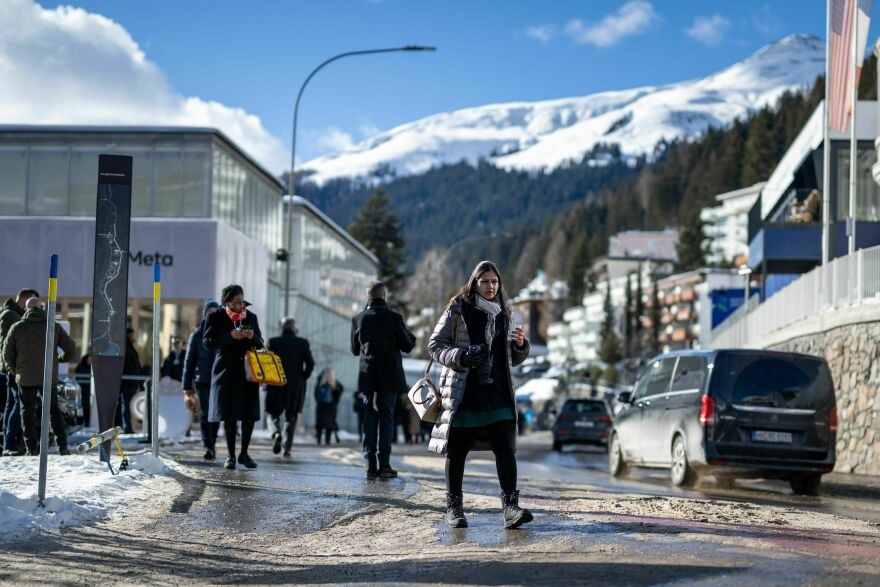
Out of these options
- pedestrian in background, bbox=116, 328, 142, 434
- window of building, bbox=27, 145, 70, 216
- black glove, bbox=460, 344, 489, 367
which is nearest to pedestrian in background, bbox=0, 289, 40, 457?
pedestrian in background, bbox=116, 328, 142, 434

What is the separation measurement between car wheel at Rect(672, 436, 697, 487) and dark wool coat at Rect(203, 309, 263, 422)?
505 cm

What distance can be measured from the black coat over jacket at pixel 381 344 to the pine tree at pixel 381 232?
97.0 meters

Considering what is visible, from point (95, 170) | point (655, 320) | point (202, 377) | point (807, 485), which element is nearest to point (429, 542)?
point (807, 485)

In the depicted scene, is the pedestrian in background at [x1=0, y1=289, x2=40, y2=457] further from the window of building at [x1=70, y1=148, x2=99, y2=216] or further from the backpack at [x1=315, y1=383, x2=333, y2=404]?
the window of building at [x1=70, y1=148, x2=99, y2=216]

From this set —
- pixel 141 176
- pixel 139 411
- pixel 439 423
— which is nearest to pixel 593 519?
pixel 439 423

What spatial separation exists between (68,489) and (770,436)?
805 centimetres

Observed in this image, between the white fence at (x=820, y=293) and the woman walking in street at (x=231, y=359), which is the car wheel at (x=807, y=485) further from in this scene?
the white fence at (x=820, y=293)

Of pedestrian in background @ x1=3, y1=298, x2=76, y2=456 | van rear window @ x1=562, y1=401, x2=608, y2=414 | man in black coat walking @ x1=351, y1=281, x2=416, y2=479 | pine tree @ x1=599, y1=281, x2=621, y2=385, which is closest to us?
man in black coat walking @ x1=351, y1=281, x2=416, y2=479

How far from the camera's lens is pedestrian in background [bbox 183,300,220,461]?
A: 1659cm

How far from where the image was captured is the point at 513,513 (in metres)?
9.16

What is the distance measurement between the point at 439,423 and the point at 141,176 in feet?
111

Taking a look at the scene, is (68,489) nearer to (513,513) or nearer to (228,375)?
(228,375)

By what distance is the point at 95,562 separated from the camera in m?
8.02

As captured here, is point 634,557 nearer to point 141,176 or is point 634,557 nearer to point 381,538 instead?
point 381,538
